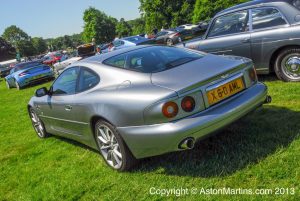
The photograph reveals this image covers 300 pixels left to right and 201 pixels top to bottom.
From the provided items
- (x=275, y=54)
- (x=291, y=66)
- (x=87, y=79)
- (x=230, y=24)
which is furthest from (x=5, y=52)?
(x=87, y=79)

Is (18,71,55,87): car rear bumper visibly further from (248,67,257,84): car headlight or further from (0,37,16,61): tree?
(0,37,16,61): tree

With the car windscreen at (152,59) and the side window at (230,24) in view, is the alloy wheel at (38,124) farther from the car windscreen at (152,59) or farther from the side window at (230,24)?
the side window at (230,24)

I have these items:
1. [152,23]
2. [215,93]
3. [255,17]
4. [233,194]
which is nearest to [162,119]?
[215,93]

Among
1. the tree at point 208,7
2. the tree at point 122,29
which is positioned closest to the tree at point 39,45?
the tree at point 122,29

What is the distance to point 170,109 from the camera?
3.38 meters

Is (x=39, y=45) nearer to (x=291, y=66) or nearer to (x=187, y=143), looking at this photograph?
(x=291, y=66)

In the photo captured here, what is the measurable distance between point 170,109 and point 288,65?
12.4ft

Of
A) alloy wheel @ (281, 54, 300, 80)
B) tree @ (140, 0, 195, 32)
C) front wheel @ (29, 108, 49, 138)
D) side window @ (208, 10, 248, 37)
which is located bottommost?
tree @ (140, 0, 195, 32)

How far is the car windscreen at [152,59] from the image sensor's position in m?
4.02

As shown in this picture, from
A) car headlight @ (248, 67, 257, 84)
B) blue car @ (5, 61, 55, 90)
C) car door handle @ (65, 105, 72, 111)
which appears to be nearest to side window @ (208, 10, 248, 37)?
car headlight @ (248, 67, 257, 84)

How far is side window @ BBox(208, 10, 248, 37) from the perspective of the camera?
6.80m

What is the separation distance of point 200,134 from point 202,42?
14.8 ft

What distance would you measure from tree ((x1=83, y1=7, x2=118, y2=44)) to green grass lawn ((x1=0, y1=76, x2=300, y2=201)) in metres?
76.0

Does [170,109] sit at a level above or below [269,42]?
above
